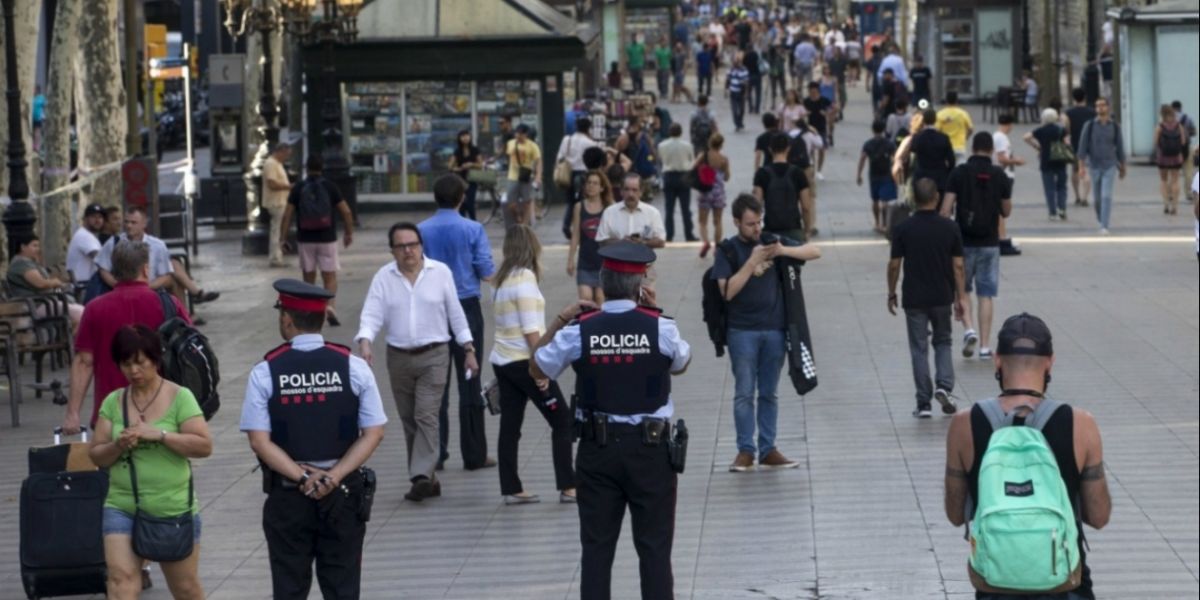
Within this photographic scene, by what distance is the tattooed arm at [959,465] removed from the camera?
616 cm

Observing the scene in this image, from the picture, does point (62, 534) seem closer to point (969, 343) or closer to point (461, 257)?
point (461, 257)

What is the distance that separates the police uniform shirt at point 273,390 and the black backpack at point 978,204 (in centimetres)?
925

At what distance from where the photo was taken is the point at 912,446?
1270cm

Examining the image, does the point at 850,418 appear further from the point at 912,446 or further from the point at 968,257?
the point at 968,257

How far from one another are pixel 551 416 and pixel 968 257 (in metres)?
5.90

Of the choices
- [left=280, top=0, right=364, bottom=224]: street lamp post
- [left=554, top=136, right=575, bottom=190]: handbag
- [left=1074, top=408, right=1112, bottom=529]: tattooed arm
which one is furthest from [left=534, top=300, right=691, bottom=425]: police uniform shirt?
[left=280, top=0, right=364, bottom=224]: street lamp post

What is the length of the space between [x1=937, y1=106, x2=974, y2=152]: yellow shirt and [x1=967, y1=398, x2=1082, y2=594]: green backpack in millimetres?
20259

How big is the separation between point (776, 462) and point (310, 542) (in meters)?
4.95

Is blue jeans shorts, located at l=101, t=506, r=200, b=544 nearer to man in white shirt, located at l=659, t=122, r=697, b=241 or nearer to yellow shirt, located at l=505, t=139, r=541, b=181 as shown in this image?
man in white shirt, located at l=659, t=122, r=697, b=241

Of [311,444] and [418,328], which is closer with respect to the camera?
[311,444]

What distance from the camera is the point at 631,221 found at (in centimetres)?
1512

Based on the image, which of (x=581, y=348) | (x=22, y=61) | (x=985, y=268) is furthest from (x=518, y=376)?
(x=22, y=61)

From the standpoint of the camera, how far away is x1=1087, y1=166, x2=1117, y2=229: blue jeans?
25391mm

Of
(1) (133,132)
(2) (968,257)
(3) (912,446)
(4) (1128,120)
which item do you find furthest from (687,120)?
(3) (912,446)
